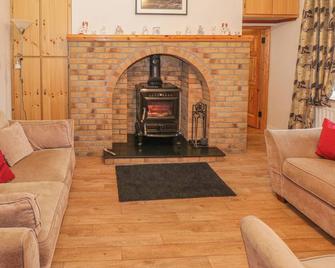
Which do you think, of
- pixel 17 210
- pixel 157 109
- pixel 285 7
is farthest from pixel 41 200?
pixel 285 7

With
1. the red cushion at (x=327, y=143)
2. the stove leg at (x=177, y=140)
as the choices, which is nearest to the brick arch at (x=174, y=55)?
the stove leg at (x=177, y=140)

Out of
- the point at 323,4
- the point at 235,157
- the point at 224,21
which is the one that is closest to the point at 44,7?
the point at 224,21

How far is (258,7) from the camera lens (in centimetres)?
637

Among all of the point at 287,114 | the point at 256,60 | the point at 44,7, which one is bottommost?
the point at 287,114

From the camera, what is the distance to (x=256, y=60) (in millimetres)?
8039

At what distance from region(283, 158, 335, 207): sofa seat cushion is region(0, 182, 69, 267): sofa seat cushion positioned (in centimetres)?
183

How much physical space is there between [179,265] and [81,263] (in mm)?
619

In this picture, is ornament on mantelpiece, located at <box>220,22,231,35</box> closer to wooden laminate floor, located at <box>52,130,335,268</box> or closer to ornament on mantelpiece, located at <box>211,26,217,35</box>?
ornament on mantelpiece, located at <box>211,26,217,35</box>

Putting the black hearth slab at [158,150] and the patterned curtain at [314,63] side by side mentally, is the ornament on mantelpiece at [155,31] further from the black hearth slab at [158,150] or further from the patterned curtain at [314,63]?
the patterned curtain at [314,63]

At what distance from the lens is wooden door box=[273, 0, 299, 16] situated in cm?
640

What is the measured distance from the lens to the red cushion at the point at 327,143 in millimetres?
3736

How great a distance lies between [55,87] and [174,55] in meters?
1.66

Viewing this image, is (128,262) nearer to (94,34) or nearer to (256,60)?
(94,34)

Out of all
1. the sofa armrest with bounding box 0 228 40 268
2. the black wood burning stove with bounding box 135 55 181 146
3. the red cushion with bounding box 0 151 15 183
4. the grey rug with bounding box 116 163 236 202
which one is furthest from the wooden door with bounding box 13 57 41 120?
the sofa armrest with bounding box 0 228 40 268
